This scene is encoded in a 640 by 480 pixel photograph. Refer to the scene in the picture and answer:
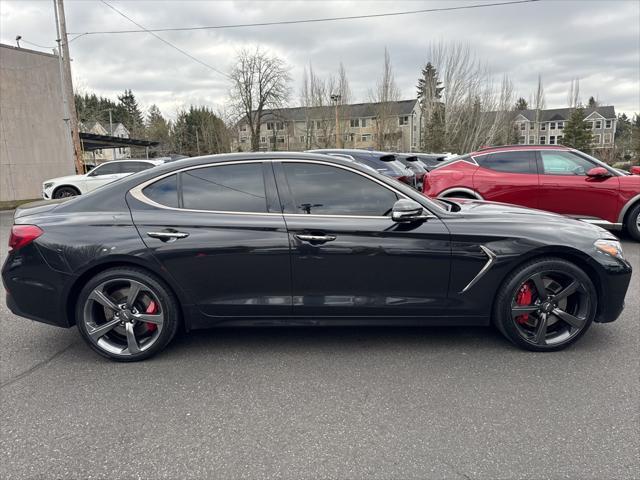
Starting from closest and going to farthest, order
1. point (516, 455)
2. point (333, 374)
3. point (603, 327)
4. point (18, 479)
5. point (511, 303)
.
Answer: point (18, 479) < point (516, 455) < point (333, 374) < point (511, 303) < point (603, 327)

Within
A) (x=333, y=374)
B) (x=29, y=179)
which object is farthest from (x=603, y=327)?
(x=29, y=179)

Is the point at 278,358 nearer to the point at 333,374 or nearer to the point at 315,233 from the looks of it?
the point at 333,374

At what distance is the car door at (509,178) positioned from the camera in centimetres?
708

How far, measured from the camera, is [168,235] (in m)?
3.16

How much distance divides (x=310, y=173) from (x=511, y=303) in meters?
1.84

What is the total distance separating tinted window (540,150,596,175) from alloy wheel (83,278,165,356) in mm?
6574

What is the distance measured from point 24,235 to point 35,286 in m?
0.40

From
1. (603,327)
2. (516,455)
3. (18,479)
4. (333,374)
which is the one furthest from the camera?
(603,327)

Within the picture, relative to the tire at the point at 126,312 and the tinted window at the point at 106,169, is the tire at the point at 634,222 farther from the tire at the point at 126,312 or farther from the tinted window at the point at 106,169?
the tinted window at the point at 106,169

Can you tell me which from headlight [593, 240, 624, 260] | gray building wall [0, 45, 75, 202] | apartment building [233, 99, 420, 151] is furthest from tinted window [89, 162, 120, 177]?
apartment building [233, 99, 420, 151]

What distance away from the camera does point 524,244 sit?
3207 millimetres

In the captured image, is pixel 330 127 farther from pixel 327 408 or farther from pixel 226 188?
pixel 327 408

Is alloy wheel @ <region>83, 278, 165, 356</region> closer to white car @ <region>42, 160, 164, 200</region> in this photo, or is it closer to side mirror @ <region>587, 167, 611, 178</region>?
side mirror @ <region>587, 167, 611, 178</region>

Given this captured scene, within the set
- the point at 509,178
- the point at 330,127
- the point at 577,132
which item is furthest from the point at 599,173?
the point at 577,132
